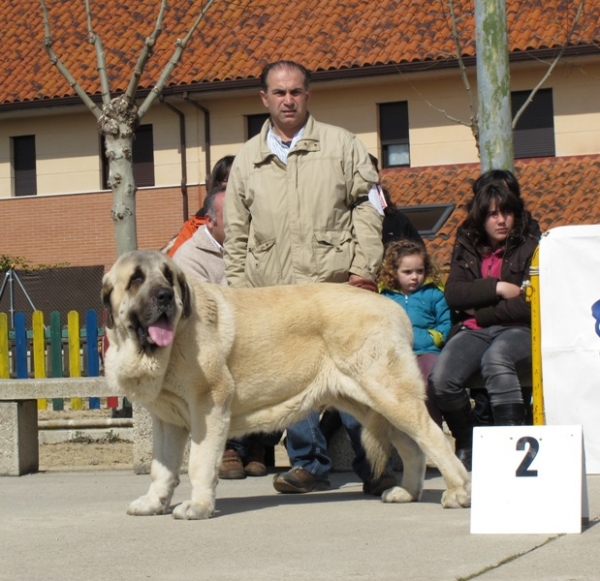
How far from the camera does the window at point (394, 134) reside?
86.9 ft

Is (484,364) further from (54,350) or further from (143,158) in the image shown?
(143,158)

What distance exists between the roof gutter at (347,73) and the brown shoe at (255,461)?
1577cm

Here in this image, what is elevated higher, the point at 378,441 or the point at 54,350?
the point at 54,350

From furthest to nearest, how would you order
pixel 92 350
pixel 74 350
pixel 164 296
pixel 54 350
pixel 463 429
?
1. pixel 54 350
2. pixel 74 350
3. pixel 92 350
4. pixel 463 429
5. pixel 164 296

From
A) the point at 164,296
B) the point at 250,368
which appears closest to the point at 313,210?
the point at 250,368

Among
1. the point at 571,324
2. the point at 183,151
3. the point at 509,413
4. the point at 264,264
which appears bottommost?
the point at 509,413

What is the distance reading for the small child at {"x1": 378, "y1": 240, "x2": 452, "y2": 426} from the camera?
8.19 m

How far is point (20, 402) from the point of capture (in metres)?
8.98

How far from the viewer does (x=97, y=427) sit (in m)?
12.9

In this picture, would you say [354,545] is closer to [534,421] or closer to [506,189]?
[534,421]

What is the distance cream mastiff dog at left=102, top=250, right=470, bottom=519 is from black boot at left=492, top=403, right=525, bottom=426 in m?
0.90

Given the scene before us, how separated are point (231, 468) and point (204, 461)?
6.54ft

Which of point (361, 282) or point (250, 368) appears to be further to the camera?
point (361, 282)

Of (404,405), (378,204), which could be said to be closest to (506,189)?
(378,204)
